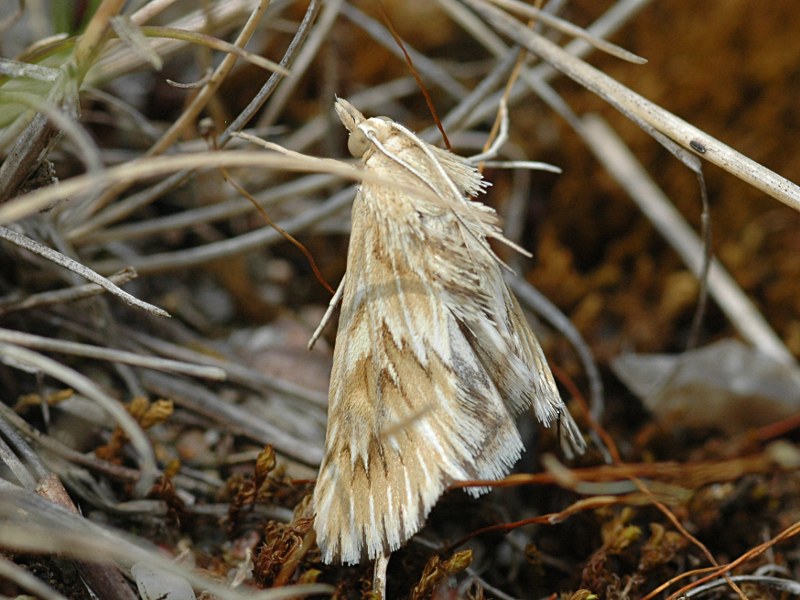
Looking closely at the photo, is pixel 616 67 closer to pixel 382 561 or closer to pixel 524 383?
pixel 524 383

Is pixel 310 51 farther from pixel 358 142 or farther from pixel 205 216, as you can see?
pixel 358 142

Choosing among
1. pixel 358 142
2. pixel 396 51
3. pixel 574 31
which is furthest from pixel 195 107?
pixel 396 51

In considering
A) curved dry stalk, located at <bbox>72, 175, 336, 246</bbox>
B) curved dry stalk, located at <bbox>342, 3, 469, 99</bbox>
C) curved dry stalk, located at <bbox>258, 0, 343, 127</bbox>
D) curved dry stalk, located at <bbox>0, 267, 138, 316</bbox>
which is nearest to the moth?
curved dry stalk, located at <bbox>0, 267, 138, 316</bbox>

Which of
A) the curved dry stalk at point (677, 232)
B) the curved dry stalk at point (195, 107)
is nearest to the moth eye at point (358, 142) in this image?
the curved dry stalk at point (195, 107)

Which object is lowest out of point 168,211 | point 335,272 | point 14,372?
point 14,372

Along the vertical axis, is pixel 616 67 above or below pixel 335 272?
above

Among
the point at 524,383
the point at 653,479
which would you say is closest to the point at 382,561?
the point at 524,383
